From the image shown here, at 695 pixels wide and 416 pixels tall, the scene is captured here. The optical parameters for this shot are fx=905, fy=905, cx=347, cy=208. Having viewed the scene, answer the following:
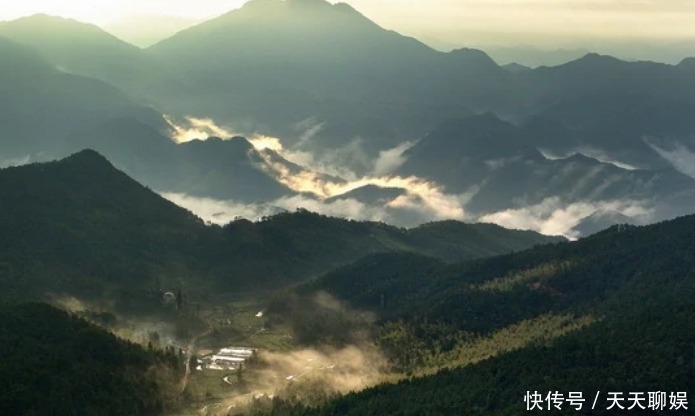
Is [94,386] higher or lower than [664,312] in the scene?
lower

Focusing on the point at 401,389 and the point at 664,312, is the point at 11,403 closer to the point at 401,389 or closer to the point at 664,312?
the point at 401,389

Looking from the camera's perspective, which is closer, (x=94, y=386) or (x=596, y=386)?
(x=596, y=386)

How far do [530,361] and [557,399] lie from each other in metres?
23.2

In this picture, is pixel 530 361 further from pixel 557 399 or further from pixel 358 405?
pixel 358 405

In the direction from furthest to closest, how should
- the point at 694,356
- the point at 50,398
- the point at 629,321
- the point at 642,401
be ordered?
the point at 629,321, the point at 50,398, the point at 694,356, the point at 642,401

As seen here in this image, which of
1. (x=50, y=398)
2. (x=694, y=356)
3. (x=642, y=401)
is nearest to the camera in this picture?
(x=642, y=401)

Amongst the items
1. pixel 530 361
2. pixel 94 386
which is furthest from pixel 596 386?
pixel 94 386

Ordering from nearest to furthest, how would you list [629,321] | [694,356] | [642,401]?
[642,401]
[694,356]
[629,321]

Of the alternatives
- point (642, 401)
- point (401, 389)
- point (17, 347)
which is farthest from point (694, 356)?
point (17, 347)

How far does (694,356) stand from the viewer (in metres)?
163

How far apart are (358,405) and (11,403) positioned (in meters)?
66.6

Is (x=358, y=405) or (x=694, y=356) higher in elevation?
(x=694, y=356)

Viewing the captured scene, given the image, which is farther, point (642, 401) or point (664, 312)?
point (664, 312)

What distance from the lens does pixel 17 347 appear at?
19075cm
